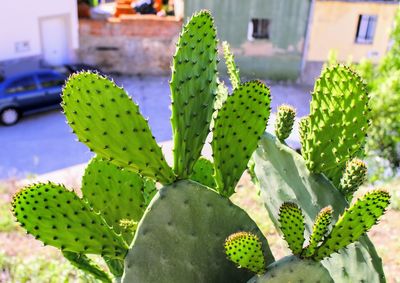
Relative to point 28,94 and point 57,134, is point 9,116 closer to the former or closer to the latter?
point 28,94

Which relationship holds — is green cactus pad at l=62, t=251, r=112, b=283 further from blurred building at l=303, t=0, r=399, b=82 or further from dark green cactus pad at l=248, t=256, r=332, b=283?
blurred building at l=303, t=0, r=399, b=82

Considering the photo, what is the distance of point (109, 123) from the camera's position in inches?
94.7

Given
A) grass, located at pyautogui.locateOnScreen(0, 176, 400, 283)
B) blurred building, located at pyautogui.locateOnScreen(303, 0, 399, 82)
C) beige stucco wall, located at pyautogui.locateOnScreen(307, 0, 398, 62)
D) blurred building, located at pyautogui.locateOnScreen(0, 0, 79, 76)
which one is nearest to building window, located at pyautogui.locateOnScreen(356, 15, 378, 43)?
blurred building, located at pyautogui.locateOnScreen(303, 0, 399, 82)

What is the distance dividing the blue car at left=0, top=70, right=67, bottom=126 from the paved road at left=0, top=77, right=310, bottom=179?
1.06 ft

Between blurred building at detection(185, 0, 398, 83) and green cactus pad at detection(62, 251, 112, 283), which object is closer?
green cactus pad at detection(62, 251, 112, 283)

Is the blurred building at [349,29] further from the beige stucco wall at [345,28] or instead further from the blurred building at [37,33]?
the blurred building at [37,33]

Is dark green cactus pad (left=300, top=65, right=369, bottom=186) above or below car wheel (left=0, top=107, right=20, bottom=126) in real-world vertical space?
above

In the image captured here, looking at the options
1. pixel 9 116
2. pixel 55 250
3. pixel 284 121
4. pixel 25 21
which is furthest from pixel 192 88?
pixel 25 21

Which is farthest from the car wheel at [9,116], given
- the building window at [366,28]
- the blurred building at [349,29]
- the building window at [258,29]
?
the building window at [366,28]

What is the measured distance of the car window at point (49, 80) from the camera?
12.6 m

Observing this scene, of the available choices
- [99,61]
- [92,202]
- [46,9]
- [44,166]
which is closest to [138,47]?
[99,61]

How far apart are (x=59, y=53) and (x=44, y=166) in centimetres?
529

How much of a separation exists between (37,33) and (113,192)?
11.7 meters

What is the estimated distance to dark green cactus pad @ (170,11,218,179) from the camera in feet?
8.39
